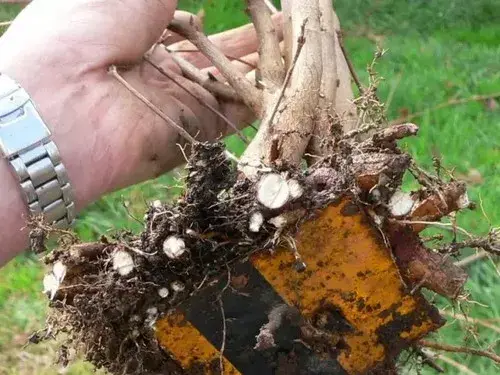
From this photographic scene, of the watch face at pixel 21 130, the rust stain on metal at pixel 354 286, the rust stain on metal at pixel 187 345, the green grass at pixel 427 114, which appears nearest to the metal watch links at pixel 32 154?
the watch face at pixel 21 130

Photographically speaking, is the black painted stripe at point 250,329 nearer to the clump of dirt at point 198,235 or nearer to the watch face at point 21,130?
the clump of dirt at point 198,235

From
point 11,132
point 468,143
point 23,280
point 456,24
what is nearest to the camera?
point 11,132

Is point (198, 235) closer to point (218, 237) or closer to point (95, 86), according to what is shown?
point (218, 237)

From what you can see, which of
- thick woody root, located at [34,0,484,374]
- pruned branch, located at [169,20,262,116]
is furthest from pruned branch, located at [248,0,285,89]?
thick woody root, located at [34,0,484,374]

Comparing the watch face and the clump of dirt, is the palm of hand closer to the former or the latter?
the watch face

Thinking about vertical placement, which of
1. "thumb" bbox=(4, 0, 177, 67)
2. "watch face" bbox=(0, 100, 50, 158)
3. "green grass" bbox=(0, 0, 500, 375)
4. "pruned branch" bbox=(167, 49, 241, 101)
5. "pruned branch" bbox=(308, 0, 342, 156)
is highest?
"thumb" bbox=(4, 0, 177, 67)

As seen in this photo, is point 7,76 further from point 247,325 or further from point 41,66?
point 247,325

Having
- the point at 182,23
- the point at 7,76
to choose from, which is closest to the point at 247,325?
the point at 7,76
